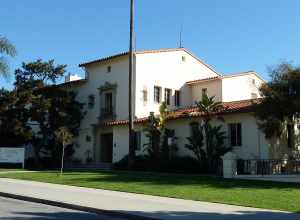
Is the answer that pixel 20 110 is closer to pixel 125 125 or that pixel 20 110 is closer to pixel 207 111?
pixel 125 125

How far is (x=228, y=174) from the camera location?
24.6m

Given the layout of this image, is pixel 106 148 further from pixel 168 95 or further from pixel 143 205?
pixel 143 205

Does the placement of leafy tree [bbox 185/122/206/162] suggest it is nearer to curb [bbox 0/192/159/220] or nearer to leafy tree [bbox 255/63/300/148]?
leafy tree [bbox 255/63/300/148]

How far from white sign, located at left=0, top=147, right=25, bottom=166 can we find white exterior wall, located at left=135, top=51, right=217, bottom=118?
334 inches

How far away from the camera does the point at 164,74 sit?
3894cm

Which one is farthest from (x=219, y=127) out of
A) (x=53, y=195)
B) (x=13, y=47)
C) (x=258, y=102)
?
(x=53, y=195)

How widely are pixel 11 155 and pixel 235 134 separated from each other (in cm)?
1581

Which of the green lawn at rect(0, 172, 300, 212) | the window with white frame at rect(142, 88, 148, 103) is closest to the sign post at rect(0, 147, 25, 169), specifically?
the window with white frame at rect(142, 88, 148, 103)

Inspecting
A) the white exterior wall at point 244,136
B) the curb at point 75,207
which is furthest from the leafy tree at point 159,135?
the curb at point 75,207

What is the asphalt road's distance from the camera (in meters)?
12.6

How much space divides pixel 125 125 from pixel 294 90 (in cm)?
1525

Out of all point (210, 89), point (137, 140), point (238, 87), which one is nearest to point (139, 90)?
point (137, 140)

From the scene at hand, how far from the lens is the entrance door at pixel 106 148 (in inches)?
1566

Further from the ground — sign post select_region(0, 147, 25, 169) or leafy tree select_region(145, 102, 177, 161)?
leafy tree select_region(145, 102, 177, 161)
